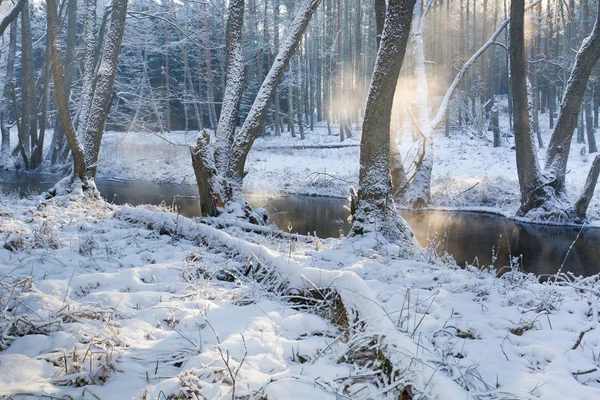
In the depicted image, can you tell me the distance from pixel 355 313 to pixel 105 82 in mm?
8294

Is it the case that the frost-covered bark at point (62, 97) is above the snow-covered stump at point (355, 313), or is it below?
above

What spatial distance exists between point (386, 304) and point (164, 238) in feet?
10.5

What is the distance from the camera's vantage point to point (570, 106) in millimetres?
10977

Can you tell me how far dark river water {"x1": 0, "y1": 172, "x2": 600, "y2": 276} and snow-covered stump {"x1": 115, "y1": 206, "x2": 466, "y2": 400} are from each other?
305 centimetres

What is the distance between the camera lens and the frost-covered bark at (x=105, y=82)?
845 centimetres

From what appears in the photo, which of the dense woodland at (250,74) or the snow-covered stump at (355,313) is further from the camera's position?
the dense woodland at (250,74)

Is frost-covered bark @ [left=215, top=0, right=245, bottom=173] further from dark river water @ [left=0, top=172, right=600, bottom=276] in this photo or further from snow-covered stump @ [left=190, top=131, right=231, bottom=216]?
dark river water @ [left=0, top=172, right=600, bottom=276]

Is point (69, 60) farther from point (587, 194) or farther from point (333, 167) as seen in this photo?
point (587, 194)

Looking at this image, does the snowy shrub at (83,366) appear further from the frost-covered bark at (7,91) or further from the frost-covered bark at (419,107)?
the frost-covered bark at (7,91)

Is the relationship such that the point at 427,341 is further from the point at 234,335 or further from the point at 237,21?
the point at 237,21

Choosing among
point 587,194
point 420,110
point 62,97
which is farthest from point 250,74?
point 587,194

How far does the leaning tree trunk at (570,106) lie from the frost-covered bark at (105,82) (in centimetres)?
1159

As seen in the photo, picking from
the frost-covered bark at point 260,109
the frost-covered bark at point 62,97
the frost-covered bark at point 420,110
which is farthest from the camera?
the frost-covered bark at point 420,110

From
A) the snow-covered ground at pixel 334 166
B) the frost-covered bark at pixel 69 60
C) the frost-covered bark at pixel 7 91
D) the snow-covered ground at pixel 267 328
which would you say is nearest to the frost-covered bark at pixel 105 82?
the snow-covered ground at pixel 267 328
